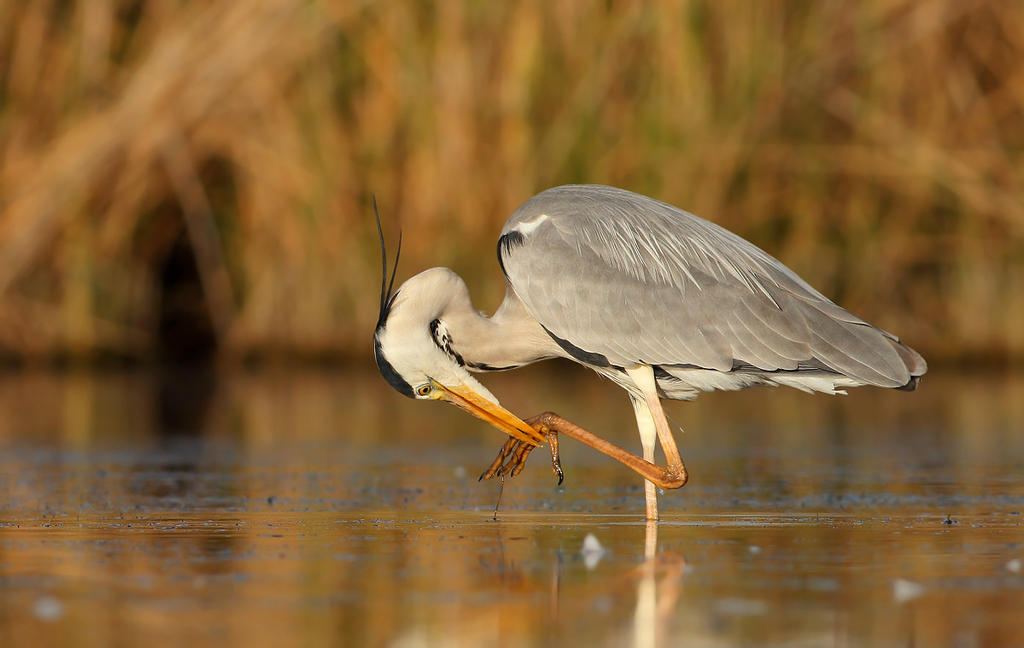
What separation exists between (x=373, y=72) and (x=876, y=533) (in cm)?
1067

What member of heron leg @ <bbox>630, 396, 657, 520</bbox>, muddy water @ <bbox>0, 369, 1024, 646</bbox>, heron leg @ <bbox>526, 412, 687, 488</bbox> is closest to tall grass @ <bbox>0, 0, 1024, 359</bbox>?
muddy water @ <bbox>0, 369, 1024, 646</bbox>

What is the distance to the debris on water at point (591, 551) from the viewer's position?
565 cm

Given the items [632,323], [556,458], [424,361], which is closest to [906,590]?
[556,458]

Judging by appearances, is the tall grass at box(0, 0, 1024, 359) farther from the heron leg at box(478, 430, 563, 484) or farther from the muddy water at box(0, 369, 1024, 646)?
the heron leg at box(478, 430, 563, 484)

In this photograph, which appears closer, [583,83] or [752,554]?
[752,554]

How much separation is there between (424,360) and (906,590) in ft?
9.92

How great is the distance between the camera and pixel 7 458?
32.5ft

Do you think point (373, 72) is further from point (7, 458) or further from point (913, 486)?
point (913, 486)

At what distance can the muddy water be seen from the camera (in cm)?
446

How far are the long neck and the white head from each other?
0.12m

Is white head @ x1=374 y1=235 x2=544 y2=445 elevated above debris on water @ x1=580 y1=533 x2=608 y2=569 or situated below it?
above

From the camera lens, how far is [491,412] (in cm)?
744

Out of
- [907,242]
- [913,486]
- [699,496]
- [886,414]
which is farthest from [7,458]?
[907,242]

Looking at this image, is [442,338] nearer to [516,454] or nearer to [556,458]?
[516,454]
